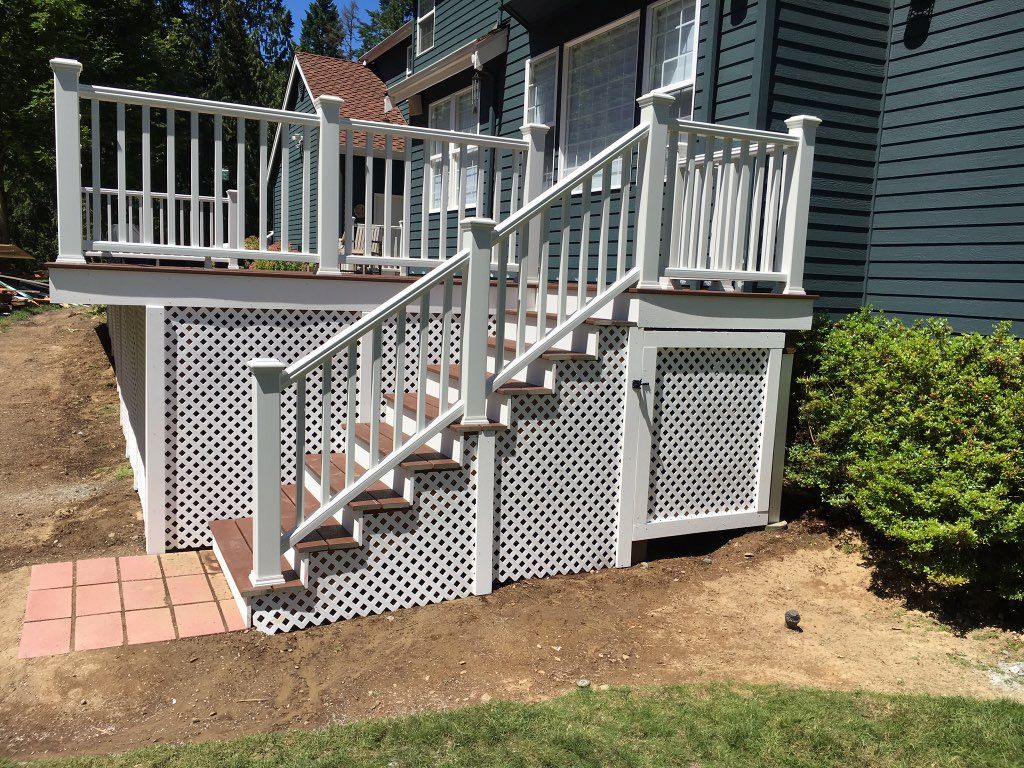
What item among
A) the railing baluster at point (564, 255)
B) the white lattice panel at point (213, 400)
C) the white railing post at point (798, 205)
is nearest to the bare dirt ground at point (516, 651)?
the white lattice panel at point (213, 400)

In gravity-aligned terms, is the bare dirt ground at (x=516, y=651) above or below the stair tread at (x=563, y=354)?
below

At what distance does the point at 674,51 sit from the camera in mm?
6895

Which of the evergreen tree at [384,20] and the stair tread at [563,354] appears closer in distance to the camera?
the stair tread at [563,354]

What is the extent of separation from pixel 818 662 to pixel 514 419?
2.14 metres

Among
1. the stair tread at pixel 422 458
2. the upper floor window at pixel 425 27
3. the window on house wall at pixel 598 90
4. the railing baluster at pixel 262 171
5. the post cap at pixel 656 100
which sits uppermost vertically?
the upper floor window at pixel 425 27

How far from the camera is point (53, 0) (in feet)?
67.3

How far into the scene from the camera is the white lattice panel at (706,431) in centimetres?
520

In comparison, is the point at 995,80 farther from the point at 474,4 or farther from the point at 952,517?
the point at 474,4

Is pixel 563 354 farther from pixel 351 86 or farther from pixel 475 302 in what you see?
pixel 351 86

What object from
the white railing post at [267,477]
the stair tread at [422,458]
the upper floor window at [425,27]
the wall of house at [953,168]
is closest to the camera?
the white railing post at [267,477]

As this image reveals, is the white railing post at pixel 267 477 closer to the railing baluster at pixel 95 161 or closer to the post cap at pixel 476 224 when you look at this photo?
the post cap at pixel 476 224

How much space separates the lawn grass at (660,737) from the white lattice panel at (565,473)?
1.40 metres

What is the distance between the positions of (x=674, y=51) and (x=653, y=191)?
278 centimetres

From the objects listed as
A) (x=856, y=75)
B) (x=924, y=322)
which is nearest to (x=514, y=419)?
(x=924, y=322)
